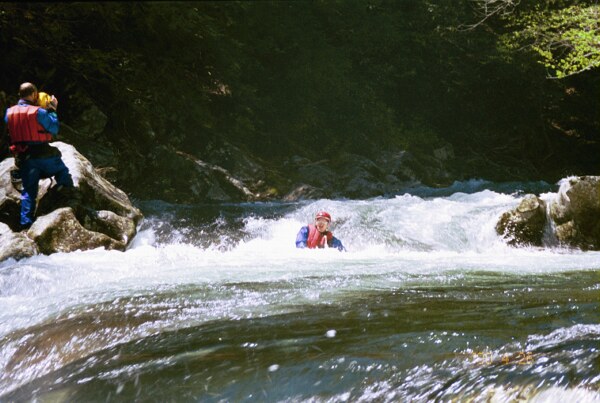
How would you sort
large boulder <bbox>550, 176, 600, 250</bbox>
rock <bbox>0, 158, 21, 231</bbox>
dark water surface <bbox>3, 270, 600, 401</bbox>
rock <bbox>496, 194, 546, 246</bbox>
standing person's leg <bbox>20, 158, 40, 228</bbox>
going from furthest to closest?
rock <bbox>496, 194, 546, 246</bbox> < large boulder <bbox>550, 176, 600, 250</bbox> < rock <bbox>0, 158, 21, 231</bbox> < standing person's leg <bbox>20, 158, 40, 228</bbox> < dark water surface <bbox>3, 270, 600, 401</bbox>

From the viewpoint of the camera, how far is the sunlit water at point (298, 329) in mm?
2410

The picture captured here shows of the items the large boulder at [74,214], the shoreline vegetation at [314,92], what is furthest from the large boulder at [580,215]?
the large boulder at [74,214]

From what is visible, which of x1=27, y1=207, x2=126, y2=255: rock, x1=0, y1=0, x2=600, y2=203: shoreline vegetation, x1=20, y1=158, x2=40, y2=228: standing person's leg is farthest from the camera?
x1=0, y1=0, x2=600, y2=203: shoreline vegetation

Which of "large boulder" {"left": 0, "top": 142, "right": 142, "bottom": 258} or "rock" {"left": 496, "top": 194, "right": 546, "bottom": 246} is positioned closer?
"large boulder" {"left": 0, "top": 142, "right": 142, "bottom": 258}

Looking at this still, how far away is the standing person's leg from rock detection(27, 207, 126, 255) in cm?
13

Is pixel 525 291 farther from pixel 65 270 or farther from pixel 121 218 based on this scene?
pixel 121 218

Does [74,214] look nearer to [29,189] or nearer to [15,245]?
[29,189]

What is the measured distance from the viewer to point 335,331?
3.03 metres

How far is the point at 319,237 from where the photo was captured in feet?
25.2

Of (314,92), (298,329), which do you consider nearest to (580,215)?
(298,329)

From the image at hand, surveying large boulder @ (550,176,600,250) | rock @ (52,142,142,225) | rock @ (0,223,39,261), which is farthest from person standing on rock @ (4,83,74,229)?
large boulder @ (550,176,600,250)

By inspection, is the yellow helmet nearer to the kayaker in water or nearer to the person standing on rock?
the person standing on rock

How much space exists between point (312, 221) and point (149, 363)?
23.6ft

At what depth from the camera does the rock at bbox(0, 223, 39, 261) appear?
5793mm
